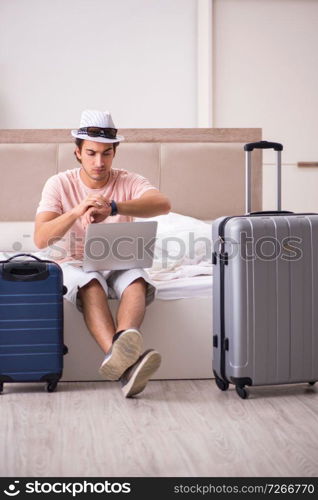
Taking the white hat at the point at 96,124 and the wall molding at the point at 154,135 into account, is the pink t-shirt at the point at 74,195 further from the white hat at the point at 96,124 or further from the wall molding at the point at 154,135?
the wall molding at the point at 154,135

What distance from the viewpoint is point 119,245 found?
250cm

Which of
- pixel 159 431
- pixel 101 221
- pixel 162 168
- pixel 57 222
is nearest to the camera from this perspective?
pixel 159 431

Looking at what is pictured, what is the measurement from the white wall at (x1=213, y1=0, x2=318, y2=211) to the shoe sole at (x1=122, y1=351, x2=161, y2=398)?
7.78 feet

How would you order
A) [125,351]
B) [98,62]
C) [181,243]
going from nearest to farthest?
[125,351], [181,243], [98,62]

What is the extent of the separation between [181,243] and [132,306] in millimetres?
787

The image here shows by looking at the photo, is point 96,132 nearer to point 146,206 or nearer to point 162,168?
point 146,206

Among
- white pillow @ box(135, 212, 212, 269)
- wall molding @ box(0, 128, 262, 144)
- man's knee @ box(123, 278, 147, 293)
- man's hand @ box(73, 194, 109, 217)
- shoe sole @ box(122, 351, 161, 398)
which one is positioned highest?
wall molding @ box(0, 128, 262, 144)

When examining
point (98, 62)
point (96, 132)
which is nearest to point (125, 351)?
point (96, 132)

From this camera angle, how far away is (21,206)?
368 centimetres

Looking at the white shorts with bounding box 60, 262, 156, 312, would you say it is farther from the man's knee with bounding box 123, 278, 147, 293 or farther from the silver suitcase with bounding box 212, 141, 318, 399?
the silver suitcase with bounding box 212, 141, 318, 399

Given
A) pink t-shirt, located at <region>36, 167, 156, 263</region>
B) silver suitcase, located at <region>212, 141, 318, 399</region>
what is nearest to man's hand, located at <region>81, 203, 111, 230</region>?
pink t-shirt, located at <region>36, 167, 156, 263</region>

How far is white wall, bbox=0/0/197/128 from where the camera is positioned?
14.3 ft

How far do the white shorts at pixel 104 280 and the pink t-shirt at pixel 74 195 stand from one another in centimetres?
9

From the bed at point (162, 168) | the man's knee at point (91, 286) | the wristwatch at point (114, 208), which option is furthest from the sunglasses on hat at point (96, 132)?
the bed at point (162, 168)
